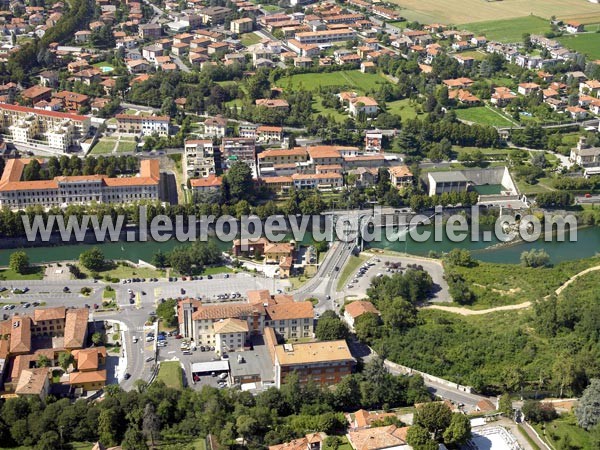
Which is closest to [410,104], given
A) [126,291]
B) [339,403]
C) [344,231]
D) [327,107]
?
[327,107]

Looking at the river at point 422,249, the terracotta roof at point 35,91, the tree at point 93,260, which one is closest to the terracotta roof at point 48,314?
the tree at point 93,260

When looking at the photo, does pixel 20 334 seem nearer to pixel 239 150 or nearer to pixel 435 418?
pixel 435 418

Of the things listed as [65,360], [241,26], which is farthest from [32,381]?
[241,26]

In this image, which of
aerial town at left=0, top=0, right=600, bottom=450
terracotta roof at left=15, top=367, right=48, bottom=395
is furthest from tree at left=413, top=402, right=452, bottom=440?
terracotta roof at left=15, top=367, right=48, bottom=395

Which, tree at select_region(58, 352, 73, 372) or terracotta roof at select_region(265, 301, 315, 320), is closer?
tree at select_region(58, 352, 73, 372)

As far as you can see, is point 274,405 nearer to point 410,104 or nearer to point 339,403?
point 339,403

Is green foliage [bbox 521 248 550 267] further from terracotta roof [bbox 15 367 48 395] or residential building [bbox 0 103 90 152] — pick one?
residential building [bbox 0 103 90 152]

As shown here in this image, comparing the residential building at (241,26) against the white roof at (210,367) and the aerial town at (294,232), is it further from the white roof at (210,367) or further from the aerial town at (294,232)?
the white roof at (210,367)
